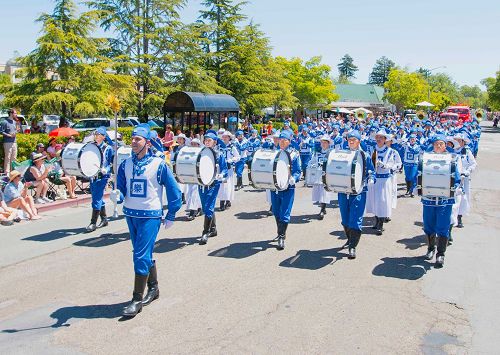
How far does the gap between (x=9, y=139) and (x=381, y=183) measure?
10882 millimetres

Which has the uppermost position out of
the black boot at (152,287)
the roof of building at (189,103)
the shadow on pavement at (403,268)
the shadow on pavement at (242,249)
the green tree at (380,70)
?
the green tree at (380,70)

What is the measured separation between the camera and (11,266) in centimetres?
830

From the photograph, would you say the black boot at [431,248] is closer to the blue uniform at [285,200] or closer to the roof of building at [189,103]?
the blue uniform at [285,200]

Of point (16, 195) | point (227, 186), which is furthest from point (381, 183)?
point (16, 195)

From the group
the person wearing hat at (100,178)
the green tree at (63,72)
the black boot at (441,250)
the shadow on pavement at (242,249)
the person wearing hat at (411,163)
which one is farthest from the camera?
the green tree at (63,72)

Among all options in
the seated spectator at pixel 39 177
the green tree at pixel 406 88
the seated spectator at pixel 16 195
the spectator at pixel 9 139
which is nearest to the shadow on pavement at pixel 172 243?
the seated spectator at pixel 16 195

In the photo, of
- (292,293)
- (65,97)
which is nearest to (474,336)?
(292,293)

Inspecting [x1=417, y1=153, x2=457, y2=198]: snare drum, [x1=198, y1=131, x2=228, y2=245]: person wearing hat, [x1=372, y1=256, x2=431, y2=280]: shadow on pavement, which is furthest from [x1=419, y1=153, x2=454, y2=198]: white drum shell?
[x1=198, y1=131, x2=228, y2=245]: person wearing hat

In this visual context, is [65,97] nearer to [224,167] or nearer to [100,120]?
[100,120]

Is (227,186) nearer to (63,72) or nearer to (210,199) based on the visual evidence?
(210,199)

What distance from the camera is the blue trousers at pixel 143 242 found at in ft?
20.7

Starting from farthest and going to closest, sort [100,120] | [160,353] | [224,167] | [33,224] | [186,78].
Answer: [186,78] < [100,120] < [33,224] < [224,167] < [160,353]

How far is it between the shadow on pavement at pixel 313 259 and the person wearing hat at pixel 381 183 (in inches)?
71.5

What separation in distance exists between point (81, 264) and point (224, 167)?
3200mm
